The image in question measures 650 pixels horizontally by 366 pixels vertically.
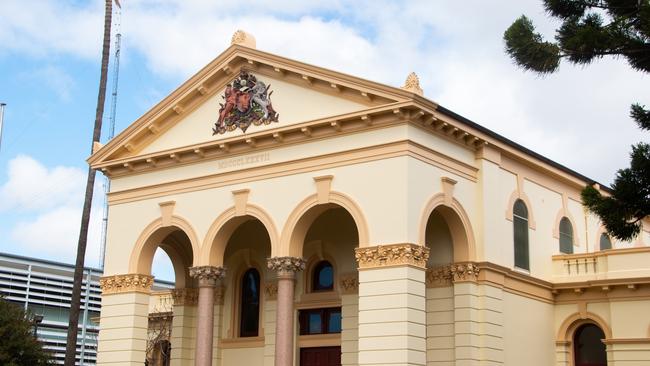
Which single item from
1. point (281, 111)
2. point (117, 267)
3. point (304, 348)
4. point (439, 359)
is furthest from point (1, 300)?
point (439, 359)


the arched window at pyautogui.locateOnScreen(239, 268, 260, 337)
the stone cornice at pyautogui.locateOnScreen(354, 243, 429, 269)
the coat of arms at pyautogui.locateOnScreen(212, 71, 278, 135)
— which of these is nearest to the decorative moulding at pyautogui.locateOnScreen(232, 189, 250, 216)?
the coat of arms at pyautogui.locateOnScreen(212, 71, 278, 135)

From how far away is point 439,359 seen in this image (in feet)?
89.6

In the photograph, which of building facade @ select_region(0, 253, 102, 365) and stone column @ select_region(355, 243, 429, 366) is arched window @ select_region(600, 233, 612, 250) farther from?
building facade @ select_region(0, 253, 102, 365)

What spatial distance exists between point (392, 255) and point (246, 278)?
30.5 ft

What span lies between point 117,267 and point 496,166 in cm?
1192

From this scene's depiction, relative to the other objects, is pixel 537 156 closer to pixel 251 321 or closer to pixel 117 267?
pixel 251 321

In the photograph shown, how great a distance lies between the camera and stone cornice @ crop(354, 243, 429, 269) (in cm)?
2483

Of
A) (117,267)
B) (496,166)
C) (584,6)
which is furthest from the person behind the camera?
(117,267)

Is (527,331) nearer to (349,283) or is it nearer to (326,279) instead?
(349,283)

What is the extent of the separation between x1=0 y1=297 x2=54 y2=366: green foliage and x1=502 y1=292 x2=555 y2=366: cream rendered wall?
19921 millimetres

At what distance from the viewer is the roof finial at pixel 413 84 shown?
25.5 meters

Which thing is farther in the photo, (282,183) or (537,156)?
(537,156)

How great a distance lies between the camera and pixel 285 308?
2692 centimetres

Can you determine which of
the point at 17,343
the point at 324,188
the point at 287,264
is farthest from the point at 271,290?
the point at 17,343
